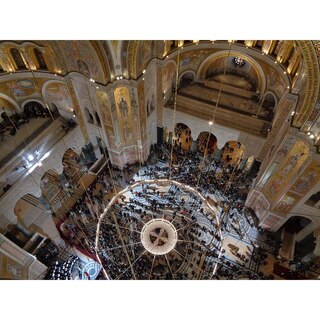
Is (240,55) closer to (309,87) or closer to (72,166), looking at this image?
(309,87)

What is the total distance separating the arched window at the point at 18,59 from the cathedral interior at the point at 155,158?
0.15 feet

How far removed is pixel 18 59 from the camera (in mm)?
12914

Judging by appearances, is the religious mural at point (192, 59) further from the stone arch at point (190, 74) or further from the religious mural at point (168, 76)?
the religious mural at point (168, 76)

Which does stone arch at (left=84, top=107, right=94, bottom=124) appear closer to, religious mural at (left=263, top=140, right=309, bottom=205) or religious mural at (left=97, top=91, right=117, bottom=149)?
religious mural at (left=97, top=91, right=117, bottom=149)

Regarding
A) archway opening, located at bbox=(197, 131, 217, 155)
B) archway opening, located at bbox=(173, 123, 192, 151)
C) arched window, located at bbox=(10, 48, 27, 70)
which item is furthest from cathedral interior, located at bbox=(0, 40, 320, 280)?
archway opening, located at bbox=(173, 123, 192, 151)

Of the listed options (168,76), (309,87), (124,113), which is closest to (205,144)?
(168,76)

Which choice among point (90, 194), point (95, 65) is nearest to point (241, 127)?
point (95, 65)

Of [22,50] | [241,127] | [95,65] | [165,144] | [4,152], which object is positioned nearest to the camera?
[95,65]

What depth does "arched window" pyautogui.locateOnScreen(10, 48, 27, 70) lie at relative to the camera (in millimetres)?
12575

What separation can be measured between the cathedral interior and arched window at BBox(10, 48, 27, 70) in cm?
4

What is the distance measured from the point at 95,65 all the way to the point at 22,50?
376 cm

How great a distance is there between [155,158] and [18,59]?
9099 millimetres

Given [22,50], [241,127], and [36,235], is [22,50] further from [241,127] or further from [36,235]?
[241,127]

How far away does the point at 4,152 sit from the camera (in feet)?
44.8
